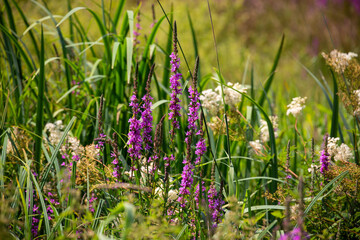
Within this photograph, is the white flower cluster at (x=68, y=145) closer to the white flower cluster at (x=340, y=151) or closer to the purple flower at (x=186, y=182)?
the purple flower at (x=186, y=182)

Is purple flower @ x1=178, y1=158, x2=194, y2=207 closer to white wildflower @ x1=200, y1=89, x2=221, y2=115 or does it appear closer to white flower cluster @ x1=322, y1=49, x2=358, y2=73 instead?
white wildflower @ x1=200, y1=89, x2=221, y2=115

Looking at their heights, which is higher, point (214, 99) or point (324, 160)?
point (214, 99)

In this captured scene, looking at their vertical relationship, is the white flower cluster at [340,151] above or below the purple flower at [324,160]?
above

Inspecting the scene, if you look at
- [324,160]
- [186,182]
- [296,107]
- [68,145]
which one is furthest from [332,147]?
[68,145]

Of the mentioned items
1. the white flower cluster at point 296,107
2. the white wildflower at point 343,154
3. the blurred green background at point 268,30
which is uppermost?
the blurred green background at point 268,30

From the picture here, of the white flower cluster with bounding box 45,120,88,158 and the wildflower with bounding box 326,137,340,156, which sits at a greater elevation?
the wildflower with bounding box 326,137,340,156

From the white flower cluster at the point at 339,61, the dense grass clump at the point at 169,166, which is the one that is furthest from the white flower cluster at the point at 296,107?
the white flower cluster at the point at 339,61

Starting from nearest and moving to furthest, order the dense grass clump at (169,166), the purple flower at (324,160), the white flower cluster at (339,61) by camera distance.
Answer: the dense grass clump at (169,166), the purple flower at (324,160), the white flower cluster at (339,61)

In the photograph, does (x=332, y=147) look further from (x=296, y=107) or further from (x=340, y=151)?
(x=296, y=107)

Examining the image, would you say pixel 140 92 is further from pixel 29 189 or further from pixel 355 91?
pixel 355 91

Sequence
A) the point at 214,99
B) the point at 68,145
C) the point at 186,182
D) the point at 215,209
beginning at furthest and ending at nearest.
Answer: the point at 214,99 → the point at 68,145 → the point at 215,209 → the point at 186,182

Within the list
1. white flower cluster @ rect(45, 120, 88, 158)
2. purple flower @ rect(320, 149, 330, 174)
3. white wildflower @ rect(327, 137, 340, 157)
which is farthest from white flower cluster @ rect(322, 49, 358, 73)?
white flower cluster @ rect(45, 120, 88, 158)

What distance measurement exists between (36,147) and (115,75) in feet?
2.64

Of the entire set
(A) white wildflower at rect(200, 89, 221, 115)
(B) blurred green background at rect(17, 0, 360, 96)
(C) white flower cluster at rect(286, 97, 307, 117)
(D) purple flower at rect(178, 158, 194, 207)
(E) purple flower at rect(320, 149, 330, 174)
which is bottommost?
(D) purple flower at rect(178, 158, 194, 207)
